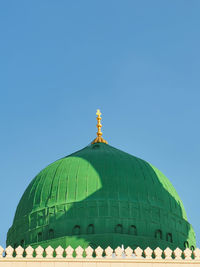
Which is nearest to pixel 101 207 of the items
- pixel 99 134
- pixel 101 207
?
pixel 101 207

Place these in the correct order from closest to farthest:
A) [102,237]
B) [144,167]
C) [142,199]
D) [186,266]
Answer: [186,266] → [102,237] → [142,199] → [144,167]

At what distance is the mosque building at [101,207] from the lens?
26.2m

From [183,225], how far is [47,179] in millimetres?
5389

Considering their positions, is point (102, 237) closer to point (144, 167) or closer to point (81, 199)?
point (81, 199)

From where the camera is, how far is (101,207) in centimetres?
2667

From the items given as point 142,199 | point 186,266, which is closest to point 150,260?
point 186,266

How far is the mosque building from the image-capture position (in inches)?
1033

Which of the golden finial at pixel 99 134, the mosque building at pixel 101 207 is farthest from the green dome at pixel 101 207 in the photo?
the golden finial at pixel 99 134

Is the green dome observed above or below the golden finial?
below

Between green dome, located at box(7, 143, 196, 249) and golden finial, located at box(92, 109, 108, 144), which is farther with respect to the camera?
golden finial, located at box(92, 109, 108, 144)

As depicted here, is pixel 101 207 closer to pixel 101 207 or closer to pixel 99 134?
pixel 101 207

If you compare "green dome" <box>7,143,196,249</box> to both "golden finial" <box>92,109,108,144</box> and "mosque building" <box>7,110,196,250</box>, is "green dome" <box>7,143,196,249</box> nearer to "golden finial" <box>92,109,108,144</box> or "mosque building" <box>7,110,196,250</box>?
"mosque building" <box>7,110,196,250</box>

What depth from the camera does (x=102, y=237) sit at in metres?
25.8

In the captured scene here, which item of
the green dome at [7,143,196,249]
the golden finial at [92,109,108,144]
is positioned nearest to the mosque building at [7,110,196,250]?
the green dome at [7,143,196,249]
